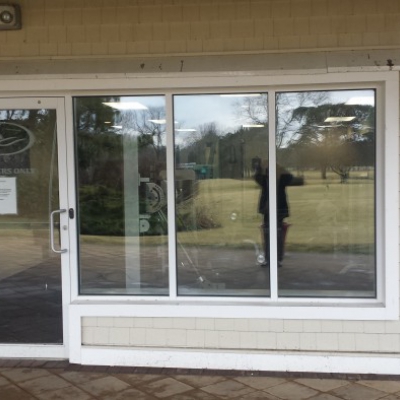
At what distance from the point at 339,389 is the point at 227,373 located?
0.80 meters

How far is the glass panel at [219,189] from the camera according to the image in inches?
156

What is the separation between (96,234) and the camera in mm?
4078

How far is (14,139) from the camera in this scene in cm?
405

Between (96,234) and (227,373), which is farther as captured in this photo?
(96,234)

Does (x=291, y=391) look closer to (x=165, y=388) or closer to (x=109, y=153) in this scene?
(x=165, y=388)

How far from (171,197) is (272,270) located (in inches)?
37.5

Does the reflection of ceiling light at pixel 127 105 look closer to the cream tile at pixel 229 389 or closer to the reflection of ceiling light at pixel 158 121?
the reflection of ceiling light at pixel 158 121

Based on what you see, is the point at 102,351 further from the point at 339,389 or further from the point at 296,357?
the point at 339,389

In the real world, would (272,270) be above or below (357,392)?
above

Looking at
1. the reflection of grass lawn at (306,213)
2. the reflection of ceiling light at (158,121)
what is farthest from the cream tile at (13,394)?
the reflection of ceiling light at (158,121)

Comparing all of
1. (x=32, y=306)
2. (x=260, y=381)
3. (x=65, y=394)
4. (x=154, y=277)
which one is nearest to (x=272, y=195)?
(x=154, y=277)

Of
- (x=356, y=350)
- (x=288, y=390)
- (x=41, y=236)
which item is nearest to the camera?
(x=288, y=390)

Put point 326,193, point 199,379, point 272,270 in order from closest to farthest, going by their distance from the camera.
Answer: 1. point 199,379
2. point 272,270
3. point 326,193

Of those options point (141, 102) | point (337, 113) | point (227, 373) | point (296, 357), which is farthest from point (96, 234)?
point (337, 113)
